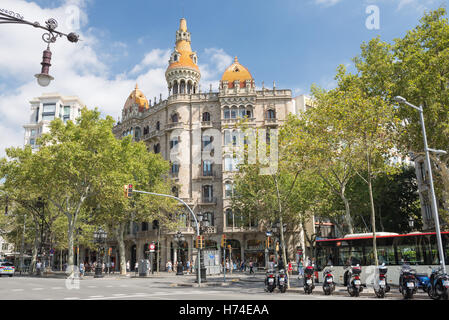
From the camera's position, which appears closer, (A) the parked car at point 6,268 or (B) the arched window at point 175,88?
(A) the parked car at point 6,268

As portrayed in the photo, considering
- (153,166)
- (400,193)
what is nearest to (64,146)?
(153,166)

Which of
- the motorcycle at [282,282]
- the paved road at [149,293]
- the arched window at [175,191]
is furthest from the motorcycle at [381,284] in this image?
the arched window at [175,191]

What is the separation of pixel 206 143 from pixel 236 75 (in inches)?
391

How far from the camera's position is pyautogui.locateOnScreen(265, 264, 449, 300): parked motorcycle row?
42.4 feet

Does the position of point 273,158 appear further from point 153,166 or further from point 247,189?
point 153,166

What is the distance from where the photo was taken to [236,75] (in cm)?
4731

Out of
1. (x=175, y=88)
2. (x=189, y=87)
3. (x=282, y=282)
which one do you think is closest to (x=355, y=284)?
(x=282, y=282)

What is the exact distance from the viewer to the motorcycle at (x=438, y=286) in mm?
12588

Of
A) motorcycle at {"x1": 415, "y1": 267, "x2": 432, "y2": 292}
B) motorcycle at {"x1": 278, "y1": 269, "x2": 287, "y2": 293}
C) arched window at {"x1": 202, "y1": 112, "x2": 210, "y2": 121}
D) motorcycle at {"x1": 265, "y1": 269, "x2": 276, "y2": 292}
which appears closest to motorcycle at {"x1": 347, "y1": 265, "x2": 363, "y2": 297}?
motorcycle at {"x1": 415, "y1": 267, "x2": 432, "y2": 292}

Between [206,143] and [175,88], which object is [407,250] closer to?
[206,143]

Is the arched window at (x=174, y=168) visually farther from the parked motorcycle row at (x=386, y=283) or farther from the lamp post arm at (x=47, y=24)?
the lamp post arm at (x=47, y=24)

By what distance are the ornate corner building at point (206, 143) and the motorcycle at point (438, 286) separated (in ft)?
91.7

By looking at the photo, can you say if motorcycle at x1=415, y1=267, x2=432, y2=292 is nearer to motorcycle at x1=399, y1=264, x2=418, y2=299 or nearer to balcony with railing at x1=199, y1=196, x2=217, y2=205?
motorcycle at x1=399, y1=264, x2=418, y2=299
